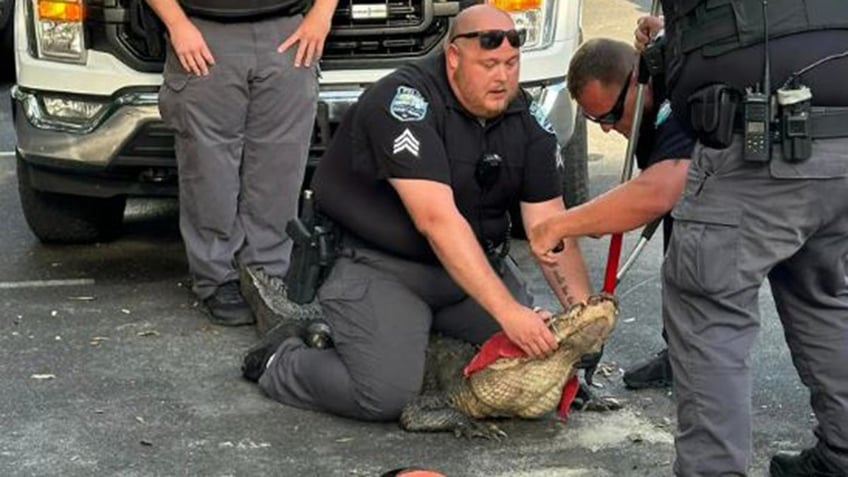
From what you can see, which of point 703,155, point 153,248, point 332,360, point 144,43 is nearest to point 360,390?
point 332,360

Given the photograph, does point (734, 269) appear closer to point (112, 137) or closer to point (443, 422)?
point (443, 422)

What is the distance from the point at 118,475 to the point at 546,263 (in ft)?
4.35

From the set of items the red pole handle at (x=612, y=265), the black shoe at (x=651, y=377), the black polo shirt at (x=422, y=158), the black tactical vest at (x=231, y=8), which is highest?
the black tactical vest at (x=231, y=8)

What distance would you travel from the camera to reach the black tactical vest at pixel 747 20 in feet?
12.2

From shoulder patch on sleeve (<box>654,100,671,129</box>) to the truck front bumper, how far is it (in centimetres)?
160

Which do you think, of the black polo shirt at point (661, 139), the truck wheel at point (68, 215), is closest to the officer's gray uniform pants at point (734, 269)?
the black polo shirt at point (661, 139)

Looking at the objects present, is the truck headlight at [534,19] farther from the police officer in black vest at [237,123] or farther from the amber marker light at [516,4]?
the police officer in black vest at [237,123]

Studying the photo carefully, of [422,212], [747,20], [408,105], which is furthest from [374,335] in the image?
[747,20]

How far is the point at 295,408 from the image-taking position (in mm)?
4961

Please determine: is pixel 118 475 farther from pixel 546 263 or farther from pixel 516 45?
pixel 516 45

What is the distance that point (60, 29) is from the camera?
6121mm

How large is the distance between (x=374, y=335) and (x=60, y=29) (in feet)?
6.76

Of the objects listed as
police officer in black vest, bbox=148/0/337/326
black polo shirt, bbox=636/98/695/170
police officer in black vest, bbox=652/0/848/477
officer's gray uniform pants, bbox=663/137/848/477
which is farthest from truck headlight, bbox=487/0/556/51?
officer's gray uniform pants, bbox=663/137/848/477

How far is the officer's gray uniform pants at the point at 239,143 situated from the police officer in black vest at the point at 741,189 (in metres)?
2.16
